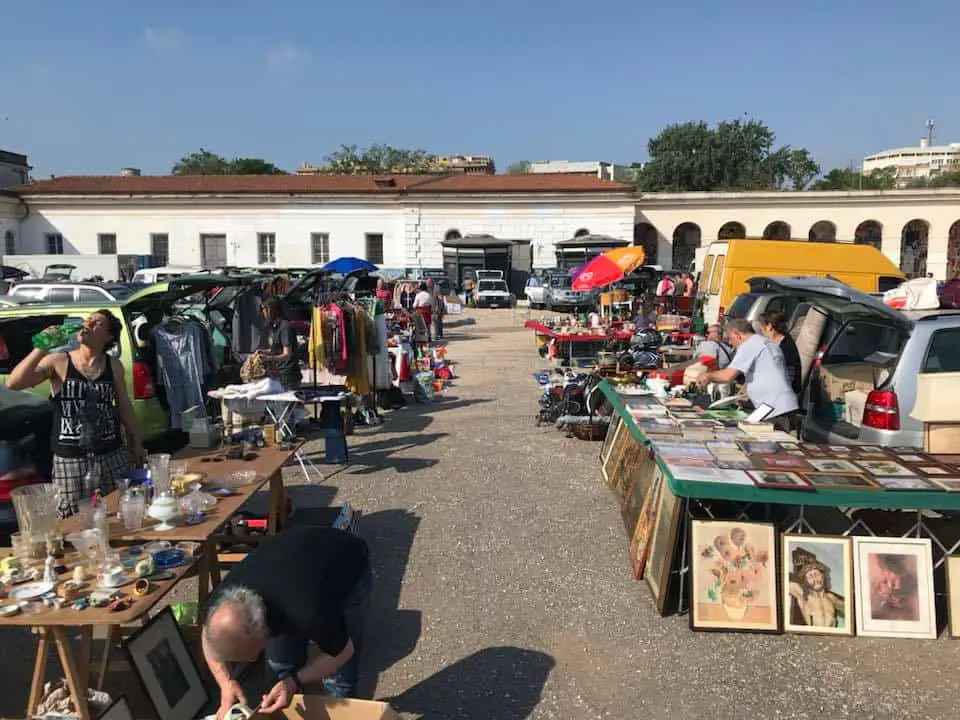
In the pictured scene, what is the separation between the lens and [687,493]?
4.17 m

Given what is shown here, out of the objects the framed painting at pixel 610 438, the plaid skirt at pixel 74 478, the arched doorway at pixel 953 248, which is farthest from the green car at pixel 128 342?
the arched doorway at pixel 953 248

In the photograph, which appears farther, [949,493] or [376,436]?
[376,436]

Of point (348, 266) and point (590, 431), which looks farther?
point (348, 266)

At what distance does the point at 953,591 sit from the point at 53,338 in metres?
5.83

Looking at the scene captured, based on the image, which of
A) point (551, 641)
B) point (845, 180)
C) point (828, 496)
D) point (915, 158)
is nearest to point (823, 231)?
point (845, 180)

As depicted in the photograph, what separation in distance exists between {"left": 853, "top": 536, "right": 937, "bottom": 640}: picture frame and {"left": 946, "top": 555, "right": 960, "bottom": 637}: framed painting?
0.09 m

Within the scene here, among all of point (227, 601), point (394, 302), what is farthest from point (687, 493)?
point (394, 302)

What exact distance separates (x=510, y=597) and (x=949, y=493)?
105 inches

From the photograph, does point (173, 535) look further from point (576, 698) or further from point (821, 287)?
point (821, 287)

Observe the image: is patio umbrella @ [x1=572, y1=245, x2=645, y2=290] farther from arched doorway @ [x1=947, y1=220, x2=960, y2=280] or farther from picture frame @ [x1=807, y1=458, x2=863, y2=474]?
arched doorway @ [x1=947, y1=220, x2=960, y2=280]

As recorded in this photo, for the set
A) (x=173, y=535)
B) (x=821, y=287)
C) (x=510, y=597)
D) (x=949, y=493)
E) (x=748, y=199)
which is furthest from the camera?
(x=748, y=199)

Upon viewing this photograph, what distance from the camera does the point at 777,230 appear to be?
4231 centimetres

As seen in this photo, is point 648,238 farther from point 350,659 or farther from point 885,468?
point 350,659

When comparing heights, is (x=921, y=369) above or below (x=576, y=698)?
above
